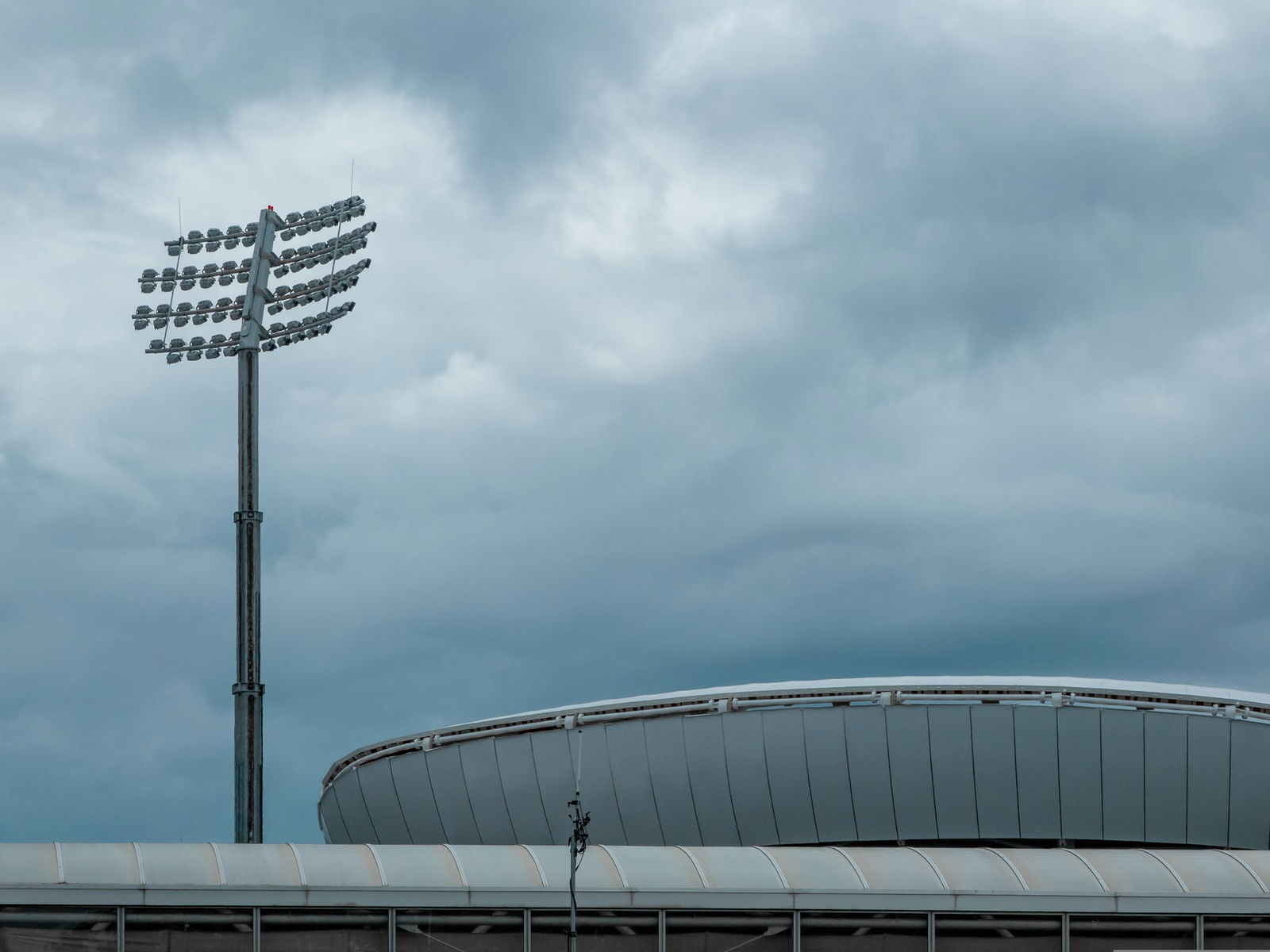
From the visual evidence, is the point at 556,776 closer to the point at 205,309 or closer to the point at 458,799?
the point at 458,799

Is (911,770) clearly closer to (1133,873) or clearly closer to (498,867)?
(1133,873)

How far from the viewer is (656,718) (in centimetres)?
4553

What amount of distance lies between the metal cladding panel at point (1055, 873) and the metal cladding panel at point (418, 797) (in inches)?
820

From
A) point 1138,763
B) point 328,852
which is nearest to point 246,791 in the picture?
point 328,852

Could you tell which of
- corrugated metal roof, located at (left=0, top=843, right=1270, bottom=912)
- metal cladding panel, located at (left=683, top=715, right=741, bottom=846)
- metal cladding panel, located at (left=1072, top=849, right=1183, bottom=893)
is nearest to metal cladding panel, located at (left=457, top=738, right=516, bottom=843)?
metal cladding panel, located at (left=683, top=715, right=741, bottom=846)

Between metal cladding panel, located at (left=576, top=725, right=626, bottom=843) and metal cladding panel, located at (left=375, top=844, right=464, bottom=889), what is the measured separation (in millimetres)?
15937

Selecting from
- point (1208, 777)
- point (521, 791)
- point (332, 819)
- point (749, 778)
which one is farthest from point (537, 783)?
point (1208, 777)

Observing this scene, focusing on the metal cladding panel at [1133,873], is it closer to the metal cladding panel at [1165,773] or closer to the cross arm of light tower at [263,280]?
the metal cladding panel at [1165,773]

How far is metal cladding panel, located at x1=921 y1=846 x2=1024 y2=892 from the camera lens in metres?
30.6

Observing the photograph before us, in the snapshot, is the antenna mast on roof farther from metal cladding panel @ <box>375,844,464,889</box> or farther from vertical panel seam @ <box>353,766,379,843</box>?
vertical panel seam @ <box>353,766,379,843</box>

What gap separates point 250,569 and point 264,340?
710 centimetres

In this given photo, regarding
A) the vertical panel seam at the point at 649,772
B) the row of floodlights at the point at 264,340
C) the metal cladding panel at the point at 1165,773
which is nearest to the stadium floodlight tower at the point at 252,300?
the row of floodlights at the point at 264,340

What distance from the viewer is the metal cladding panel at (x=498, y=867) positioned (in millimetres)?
29406

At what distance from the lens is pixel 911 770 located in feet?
143
